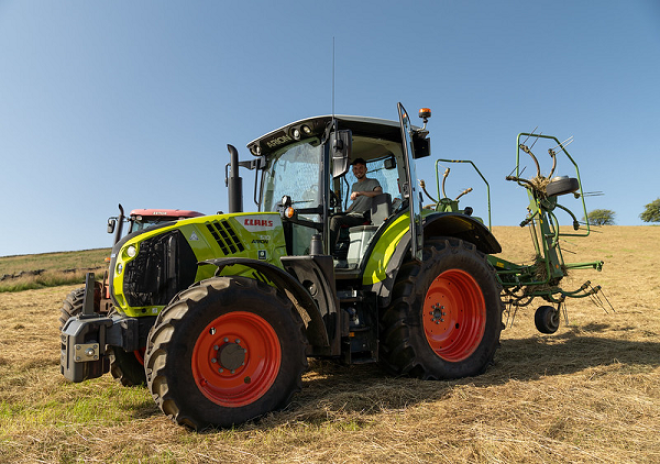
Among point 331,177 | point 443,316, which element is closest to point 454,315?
point 443,316

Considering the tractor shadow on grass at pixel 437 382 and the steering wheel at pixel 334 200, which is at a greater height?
the steering wheel at pixel 334 200

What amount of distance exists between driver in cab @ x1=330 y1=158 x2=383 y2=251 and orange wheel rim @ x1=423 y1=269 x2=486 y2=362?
0.98m

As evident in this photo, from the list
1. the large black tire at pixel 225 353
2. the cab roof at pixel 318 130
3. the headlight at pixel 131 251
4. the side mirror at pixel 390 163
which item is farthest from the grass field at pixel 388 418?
the cab roof at pixel 318 130

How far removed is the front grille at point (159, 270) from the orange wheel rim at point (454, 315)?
7.64 feet

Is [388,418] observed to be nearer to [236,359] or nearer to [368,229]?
[236,359]

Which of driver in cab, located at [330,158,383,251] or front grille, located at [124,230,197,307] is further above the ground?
driver in cab, located at [330,158,383,251]

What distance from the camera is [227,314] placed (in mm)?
3273

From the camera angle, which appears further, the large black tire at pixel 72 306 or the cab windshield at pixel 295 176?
the large black tire at pixel 72 306

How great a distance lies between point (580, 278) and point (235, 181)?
47.5 feet

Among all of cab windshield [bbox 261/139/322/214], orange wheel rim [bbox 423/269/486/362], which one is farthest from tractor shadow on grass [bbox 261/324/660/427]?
cab windshield [bbox 261/139/322/214]

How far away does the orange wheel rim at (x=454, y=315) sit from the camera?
187 inches

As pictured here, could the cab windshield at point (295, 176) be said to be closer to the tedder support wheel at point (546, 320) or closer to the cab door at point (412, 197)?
the cab door at point (412, 197)

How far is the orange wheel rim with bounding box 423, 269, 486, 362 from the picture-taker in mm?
4750

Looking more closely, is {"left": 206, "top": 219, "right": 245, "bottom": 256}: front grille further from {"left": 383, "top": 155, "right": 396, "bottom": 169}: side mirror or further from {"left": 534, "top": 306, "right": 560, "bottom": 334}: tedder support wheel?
{"left": 534, "top": 306, "right": 560, "bottom": 334}: tedder support wheel
